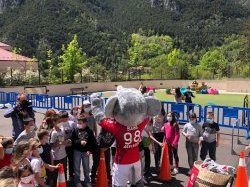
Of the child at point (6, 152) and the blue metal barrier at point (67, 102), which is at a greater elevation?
the child at point (6, 152)

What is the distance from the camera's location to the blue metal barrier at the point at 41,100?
22.3 m

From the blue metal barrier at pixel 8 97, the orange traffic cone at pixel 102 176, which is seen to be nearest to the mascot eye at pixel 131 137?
the orange traffic cone at pixel 102 176

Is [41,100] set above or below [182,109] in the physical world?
below

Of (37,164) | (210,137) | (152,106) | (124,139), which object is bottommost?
(210,137)

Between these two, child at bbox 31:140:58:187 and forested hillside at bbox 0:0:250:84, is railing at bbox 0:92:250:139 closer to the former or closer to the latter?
child at bbox 31:140:58:187

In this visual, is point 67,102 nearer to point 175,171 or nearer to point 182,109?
point 182,109

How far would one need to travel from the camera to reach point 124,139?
634 cm

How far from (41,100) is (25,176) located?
17.6 m

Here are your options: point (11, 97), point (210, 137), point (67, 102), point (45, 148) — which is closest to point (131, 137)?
point (45, 148)

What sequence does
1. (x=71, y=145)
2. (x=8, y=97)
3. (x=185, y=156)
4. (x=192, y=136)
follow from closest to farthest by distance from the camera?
(x=71, y=145) → (x=192, y=136) → (x=185, y=156) → (x=8, y=97)

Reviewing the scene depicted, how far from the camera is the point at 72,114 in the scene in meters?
9.46

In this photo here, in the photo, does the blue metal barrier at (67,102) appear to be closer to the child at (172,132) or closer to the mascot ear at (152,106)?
the child at (172,132)

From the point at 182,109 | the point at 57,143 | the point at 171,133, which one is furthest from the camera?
the point at 182,109

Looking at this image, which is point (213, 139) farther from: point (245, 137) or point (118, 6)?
point (118, 6)
